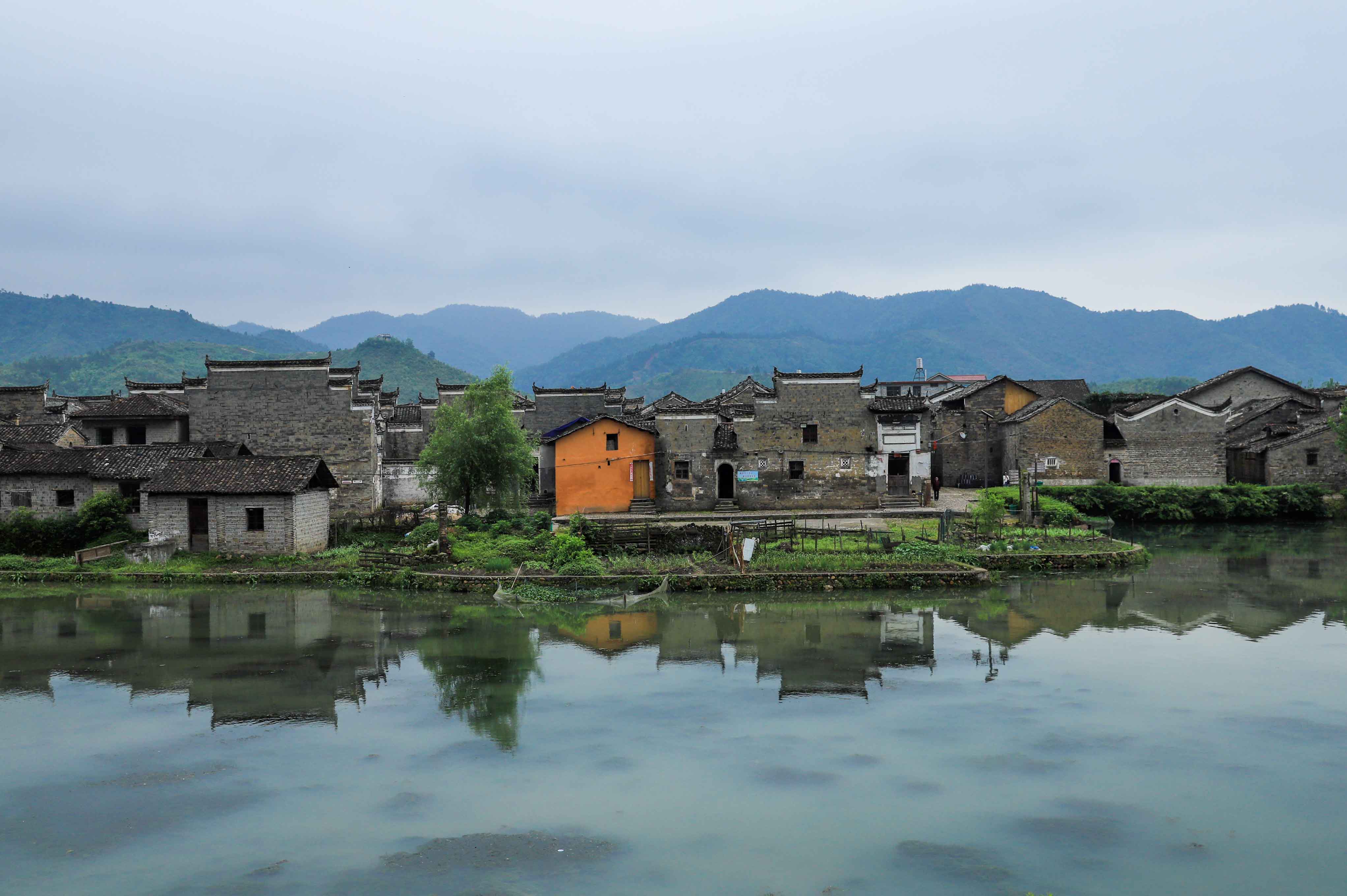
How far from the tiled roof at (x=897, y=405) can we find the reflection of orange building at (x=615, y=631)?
16.3 metres

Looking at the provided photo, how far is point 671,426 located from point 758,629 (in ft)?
52.1

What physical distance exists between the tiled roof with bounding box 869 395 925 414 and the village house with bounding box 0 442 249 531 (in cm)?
2335

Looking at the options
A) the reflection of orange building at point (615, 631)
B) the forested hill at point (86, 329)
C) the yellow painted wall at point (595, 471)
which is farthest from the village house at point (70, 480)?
the forested hill at point (86, 329)

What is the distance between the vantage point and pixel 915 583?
77.2ft

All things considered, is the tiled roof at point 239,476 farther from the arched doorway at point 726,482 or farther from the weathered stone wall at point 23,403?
the arched doorway at point 726,482

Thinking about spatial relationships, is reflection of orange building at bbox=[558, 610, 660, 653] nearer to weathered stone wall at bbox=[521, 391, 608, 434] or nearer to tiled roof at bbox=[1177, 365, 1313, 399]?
weathered stone wall at bbox=[521, 391, 608, 434]

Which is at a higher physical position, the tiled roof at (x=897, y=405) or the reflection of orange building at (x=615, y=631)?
the tiled roof at (x=897, y=405)

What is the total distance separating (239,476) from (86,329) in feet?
615

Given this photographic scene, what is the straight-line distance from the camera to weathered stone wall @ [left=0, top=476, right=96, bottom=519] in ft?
93.8

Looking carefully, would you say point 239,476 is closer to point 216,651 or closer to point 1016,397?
point 216,651

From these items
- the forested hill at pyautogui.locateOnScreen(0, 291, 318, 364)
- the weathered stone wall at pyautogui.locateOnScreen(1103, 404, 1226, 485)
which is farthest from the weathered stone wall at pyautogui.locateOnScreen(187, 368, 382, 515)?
the forested hill at pyautogui.locateOnScreen(0, 291, 318, 364)

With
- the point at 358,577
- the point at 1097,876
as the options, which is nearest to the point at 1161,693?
the point at 1097,876

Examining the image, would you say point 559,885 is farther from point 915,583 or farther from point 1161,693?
point 915,583

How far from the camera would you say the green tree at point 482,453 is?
30781 millimetres
